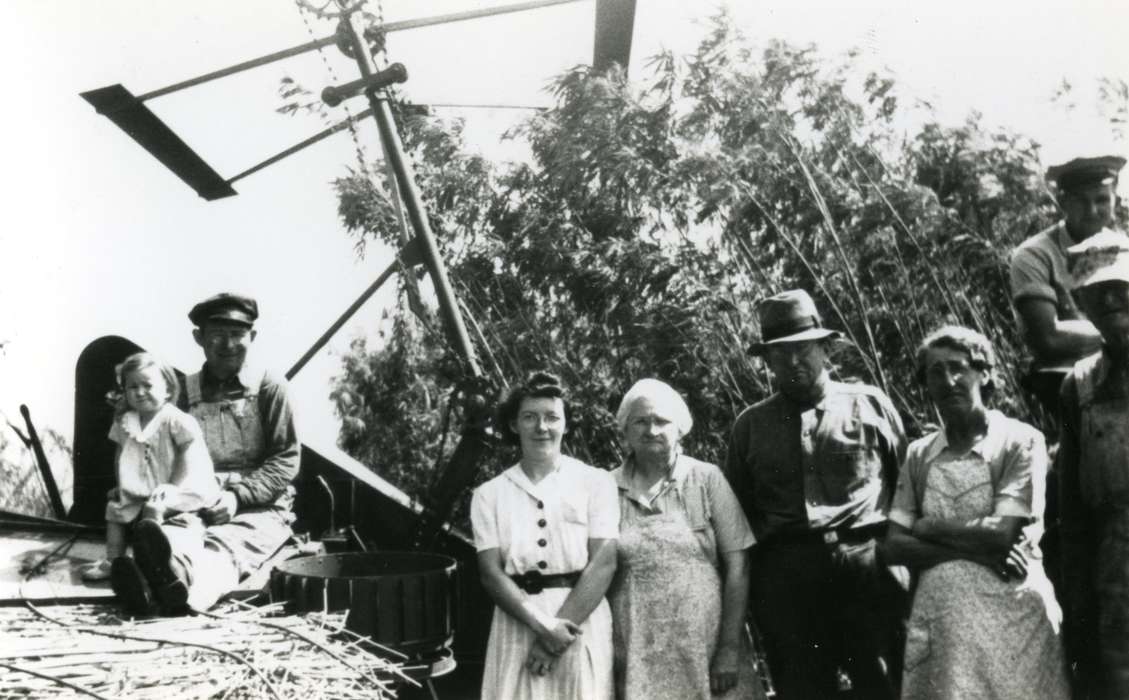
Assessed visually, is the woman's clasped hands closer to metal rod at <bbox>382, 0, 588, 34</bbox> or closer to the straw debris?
the straw debris

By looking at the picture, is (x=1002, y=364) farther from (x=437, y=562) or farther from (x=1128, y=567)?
(x=437, y=562)

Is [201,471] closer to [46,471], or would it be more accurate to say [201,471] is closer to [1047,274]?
[46,471]

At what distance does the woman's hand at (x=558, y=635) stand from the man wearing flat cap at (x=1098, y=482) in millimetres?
1505

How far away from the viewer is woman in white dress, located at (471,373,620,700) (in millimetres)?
3213

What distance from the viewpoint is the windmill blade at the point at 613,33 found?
5.01 meters

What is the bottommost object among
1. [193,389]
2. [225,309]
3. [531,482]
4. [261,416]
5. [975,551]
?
[975,551]

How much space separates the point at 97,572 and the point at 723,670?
2.56m

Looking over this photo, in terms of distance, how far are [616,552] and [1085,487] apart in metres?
1.47

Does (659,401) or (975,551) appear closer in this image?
(975,551)

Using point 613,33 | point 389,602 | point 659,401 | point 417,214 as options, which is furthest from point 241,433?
point 613,33

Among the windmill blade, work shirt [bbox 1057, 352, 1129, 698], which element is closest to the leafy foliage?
the windmill blade

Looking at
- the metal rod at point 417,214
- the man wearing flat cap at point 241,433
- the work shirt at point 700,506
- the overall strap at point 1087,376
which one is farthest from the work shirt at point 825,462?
the man wearing flat cap at point 241,433

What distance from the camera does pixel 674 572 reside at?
330cm

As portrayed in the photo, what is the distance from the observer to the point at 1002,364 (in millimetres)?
4449
